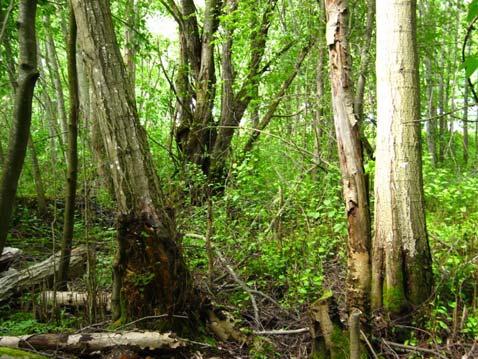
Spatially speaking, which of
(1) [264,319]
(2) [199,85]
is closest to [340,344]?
(1) [264,319]

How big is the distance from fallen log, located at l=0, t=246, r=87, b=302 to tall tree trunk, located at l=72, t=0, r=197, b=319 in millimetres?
1491

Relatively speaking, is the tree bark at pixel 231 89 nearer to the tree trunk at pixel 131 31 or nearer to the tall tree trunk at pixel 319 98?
the tall tree trunk at pixel 319 98

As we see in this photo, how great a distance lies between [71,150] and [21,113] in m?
1.33

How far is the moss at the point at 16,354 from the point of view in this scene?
2.93 meters

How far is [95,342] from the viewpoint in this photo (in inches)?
126

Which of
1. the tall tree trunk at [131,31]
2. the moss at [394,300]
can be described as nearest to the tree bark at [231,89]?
the tall tree trunk at [131,31]

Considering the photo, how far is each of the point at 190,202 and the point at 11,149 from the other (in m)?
3.54

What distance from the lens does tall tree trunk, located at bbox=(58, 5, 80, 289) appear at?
457cm

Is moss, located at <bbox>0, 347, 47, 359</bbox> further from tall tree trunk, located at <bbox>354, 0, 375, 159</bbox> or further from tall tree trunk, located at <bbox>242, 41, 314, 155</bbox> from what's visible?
tall tree trunk, located at <bbox>242, 41, 314, 155</bbox>

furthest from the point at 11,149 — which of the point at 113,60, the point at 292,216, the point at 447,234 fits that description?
the point at 447,234

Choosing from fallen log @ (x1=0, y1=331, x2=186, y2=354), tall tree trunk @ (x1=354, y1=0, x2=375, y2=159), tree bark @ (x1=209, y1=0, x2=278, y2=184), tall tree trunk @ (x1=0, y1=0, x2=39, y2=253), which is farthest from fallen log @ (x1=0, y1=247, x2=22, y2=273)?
tall tree trunk @ (x1=354, y1=0, x2=375, y2=159)

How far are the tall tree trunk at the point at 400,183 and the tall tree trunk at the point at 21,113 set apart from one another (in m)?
3.01

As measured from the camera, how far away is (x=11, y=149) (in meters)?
3.42

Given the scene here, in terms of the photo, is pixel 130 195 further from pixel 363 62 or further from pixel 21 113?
pixel 363 62
